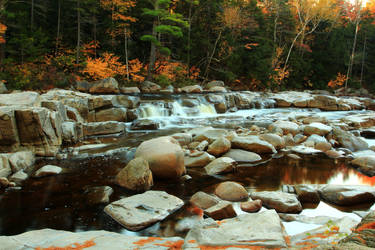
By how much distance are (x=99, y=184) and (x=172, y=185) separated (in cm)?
121

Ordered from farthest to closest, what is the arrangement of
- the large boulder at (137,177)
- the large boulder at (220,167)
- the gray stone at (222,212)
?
the large boulder at (220,167) → the large boulder at (137,177) → the gray stone at (222,212)

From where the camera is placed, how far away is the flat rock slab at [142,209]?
312 cm

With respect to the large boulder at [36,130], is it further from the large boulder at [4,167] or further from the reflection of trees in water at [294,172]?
the reflection of trees in water at [294,172]

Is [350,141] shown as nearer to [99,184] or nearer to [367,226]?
[367,226]

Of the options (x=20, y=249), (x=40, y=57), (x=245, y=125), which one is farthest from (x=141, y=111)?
(x=20, y=249)

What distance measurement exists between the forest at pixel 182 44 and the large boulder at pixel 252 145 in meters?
10.7

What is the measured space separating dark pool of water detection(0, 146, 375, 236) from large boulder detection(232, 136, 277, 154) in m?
0.42

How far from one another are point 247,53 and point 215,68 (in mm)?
3335

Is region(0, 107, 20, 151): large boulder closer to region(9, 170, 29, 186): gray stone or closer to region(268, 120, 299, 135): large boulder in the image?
region(9, 170, 29, 186): gray stone

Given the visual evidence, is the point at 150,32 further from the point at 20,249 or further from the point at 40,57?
the point at 20,249

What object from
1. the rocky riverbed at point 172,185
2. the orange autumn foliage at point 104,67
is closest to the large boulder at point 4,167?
the rocky riverbed at point 172,185

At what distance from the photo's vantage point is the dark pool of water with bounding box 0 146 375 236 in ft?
10.5

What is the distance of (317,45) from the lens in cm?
2636

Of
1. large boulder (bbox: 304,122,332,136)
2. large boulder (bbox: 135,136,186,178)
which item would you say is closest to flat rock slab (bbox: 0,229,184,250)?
Answer: large boulder (bbox: 135,136,186,178)
